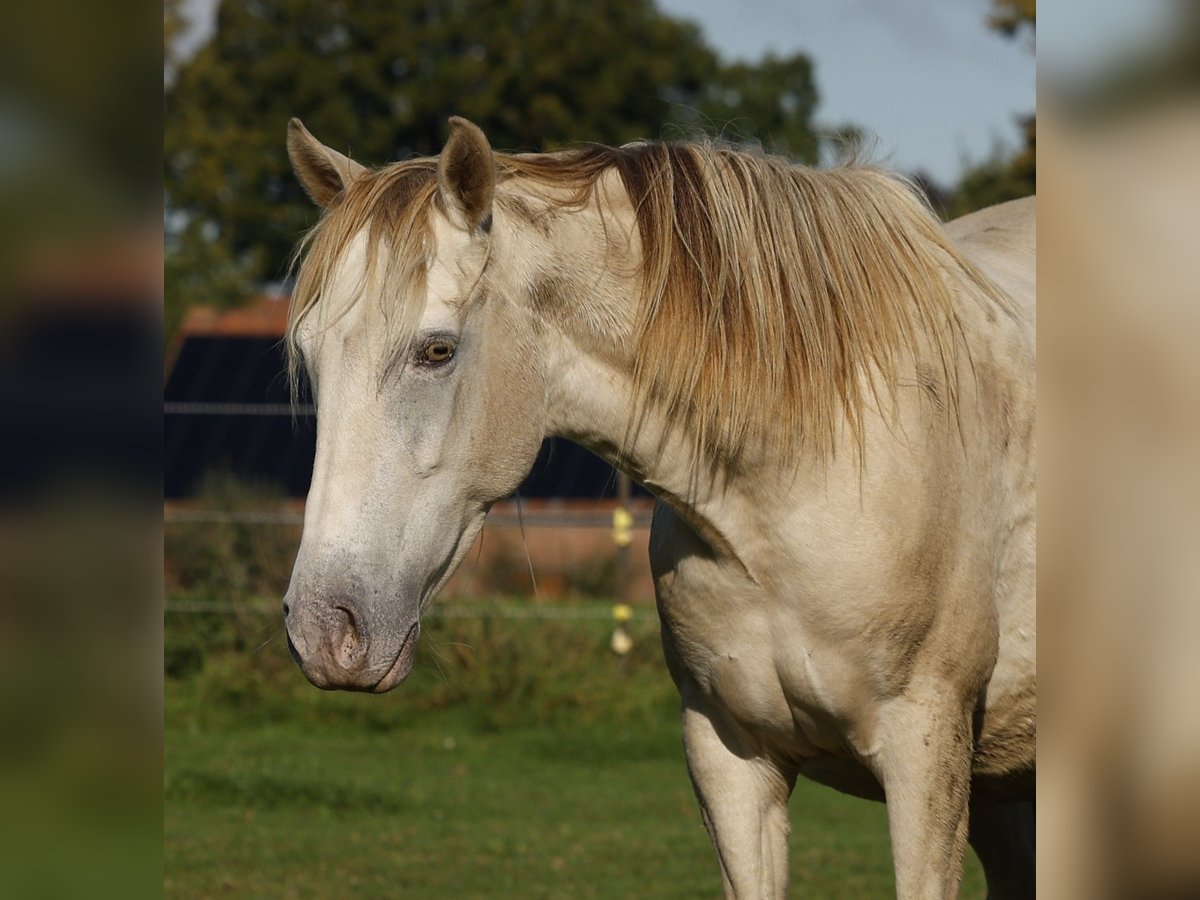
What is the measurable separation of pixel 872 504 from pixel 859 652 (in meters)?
0.29

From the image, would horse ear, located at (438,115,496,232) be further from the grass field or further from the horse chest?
the grass field

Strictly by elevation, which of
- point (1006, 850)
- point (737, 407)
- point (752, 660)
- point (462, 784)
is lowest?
point (462, 784)

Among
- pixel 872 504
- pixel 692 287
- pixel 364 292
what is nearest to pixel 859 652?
pixel 872 504

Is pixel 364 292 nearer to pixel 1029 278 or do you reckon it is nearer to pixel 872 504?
pixel 872 504

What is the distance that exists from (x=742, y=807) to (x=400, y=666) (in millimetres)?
1027

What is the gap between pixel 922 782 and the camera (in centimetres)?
271

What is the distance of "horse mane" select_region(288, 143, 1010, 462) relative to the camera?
8.73 ft

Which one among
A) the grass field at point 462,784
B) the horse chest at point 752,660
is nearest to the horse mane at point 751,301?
the horse chest at point 752,660

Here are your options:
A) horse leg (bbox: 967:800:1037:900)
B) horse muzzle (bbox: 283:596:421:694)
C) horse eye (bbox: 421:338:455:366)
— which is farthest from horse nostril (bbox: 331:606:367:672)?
horse leg (bbox: 967:800:1037:900)

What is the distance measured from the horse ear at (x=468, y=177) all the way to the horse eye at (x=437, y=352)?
0.22 m

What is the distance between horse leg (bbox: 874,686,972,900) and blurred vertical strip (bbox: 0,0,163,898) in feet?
6.74

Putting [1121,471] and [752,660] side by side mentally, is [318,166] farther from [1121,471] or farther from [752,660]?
[1121,471]

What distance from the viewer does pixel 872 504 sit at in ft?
8.81

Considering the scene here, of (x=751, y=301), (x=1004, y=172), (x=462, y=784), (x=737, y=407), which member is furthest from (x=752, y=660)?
(x=1004, y=172)
